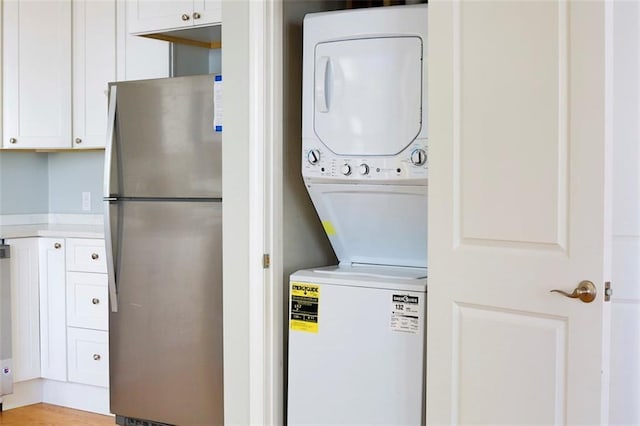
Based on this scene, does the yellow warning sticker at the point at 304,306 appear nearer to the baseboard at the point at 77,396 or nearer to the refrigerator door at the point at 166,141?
the refrigerator door at the point at 166,141

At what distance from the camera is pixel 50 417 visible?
400cm

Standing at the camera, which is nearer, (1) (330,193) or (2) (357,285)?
(2) (357,285)

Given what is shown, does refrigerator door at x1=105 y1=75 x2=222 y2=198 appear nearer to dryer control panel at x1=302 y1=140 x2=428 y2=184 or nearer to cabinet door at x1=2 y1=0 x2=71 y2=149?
dryer control panel at x1=302 y1=140 x2=428 y2=184

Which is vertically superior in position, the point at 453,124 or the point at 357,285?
the point at 453,124

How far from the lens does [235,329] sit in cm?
285

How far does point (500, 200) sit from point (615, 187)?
0.32 m

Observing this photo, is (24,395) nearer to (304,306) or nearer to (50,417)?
(50,417)

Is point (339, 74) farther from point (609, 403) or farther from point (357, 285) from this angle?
point (609, 403)

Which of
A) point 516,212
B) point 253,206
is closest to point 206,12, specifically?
point 253,206

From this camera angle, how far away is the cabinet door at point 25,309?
4.01m

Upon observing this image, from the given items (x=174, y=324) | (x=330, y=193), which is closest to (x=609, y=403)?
(x=330, y=193)

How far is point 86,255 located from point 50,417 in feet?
2.83

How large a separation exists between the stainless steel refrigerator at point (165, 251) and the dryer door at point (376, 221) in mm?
559

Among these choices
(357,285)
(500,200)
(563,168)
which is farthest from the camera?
(357,285)
